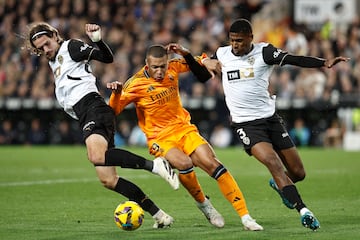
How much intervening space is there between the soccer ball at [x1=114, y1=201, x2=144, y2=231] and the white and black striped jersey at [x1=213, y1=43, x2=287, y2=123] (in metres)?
1.73

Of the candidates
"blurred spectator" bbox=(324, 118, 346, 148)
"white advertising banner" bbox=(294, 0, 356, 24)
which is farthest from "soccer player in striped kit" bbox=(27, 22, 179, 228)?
"white advertising banner" bbox=(294, 0, 356, 24)

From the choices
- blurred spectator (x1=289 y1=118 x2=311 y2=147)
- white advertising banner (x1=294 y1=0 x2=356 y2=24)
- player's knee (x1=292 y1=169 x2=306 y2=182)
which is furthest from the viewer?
white advertising banner (x1=294 y1=0 x2=356 y2=24)

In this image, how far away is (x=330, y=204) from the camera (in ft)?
42.2

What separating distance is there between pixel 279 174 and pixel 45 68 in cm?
1843

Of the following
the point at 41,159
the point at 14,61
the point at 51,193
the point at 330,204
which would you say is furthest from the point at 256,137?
the point at 14,61

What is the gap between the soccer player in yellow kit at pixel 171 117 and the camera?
10742 mm

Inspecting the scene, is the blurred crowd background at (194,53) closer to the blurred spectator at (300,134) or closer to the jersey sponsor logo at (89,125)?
the blurred spectator at (300,134)

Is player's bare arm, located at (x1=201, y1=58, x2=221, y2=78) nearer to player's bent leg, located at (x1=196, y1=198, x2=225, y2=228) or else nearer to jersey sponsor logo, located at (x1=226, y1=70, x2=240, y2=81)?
jersey sponsor logo, located at (x1=226, y1=70, x2=240, y2=81)

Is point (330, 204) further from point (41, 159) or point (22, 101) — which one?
point (22, 101)

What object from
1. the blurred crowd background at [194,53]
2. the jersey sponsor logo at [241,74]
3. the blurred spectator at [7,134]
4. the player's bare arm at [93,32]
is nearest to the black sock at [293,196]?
the jersey sponsor logo at [241,74]

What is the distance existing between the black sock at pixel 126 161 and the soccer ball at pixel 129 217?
49 centimetres

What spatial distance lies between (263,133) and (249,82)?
25.7 inches

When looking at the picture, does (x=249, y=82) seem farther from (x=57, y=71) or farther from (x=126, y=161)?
(x=57, y=71)

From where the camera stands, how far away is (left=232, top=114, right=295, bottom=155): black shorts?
35.1 ft
